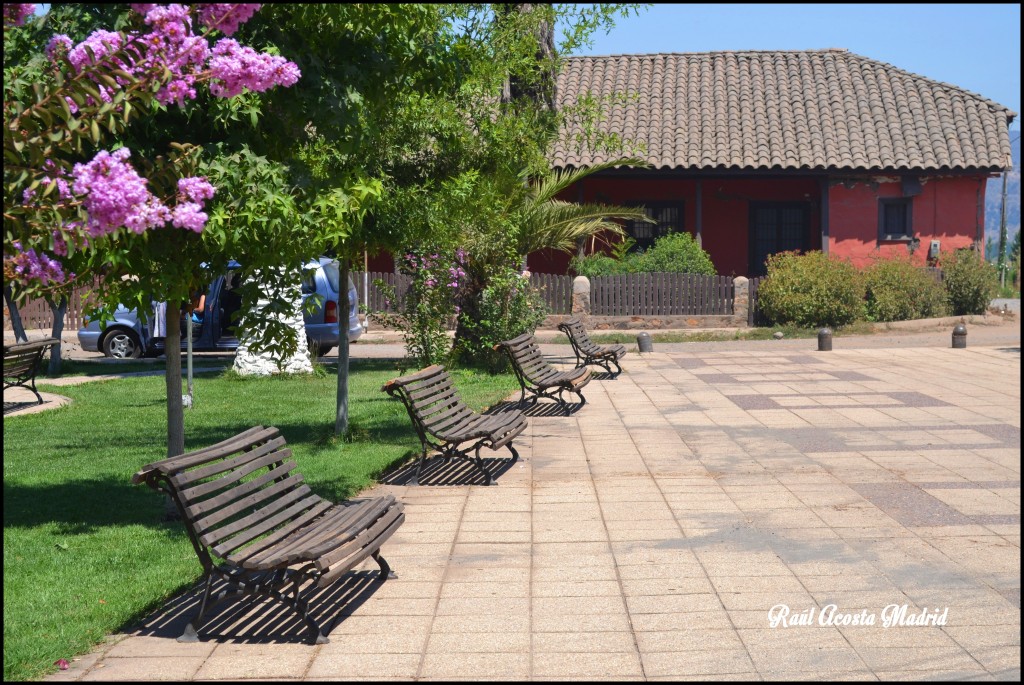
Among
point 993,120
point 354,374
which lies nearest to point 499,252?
point 354,374

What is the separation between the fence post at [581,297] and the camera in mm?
24719

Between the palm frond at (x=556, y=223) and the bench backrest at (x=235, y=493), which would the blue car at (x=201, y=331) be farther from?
the bench backrest at (x=235, y=493)

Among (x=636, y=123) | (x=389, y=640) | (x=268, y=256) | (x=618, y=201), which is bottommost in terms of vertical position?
(x=389, y=640)

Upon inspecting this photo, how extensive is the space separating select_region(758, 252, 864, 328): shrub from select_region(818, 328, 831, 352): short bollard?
3.83 meters

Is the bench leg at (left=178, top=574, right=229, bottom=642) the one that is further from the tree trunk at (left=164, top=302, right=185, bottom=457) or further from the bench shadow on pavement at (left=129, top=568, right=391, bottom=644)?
the tree trunk at (left=164, top=302, right=185, bottom=457)

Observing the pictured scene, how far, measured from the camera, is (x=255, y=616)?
224 inches

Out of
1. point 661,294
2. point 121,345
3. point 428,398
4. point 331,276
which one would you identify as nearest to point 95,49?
point 428,398

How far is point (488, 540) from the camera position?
717cm

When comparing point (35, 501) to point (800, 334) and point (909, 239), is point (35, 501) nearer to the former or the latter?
point (800, 334)

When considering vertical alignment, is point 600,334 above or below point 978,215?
below

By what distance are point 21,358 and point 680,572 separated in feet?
31.2

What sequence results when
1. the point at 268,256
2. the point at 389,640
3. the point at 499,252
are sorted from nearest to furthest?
the point at 389,640, the point at 268,256, the point at 499,252

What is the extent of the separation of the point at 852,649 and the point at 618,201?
24.4 meters

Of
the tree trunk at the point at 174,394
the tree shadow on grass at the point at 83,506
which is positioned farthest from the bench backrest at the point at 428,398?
the tree shadow on grass at the point at 83,506
